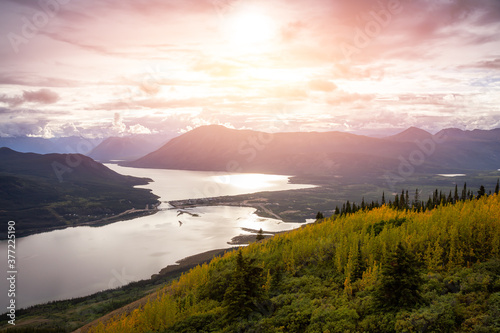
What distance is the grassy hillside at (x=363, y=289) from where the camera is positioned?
2694cm

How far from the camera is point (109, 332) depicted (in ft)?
144

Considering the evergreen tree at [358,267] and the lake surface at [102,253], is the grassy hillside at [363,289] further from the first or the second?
the lake surface at [102,253]

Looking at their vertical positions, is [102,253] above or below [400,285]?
below

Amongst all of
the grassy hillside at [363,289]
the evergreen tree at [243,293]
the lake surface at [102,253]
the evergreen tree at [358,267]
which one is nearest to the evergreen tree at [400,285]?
the grassy hillside at [363,289]

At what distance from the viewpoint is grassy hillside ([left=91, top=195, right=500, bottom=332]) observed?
88.4ft

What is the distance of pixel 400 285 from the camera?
94.4ft

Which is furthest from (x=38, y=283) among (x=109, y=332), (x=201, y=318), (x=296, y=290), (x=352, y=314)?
(x=352, y=314)

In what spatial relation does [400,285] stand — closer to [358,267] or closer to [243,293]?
[358,267]

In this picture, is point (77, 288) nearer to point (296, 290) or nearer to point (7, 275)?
point (7, 275)

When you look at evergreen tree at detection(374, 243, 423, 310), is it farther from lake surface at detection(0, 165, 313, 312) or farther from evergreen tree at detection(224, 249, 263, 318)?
lake surface at detection(0, 165, 313, 312)

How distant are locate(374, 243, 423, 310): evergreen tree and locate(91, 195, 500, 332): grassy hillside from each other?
0.29 feet

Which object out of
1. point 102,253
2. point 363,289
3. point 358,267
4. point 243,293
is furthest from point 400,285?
point 102,253

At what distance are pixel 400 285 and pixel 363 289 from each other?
752 cm

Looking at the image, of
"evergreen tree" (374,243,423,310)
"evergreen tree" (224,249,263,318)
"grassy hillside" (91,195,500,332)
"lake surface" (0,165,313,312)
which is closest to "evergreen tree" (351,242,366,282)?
"grassy hillside" (91,195,500,332)
